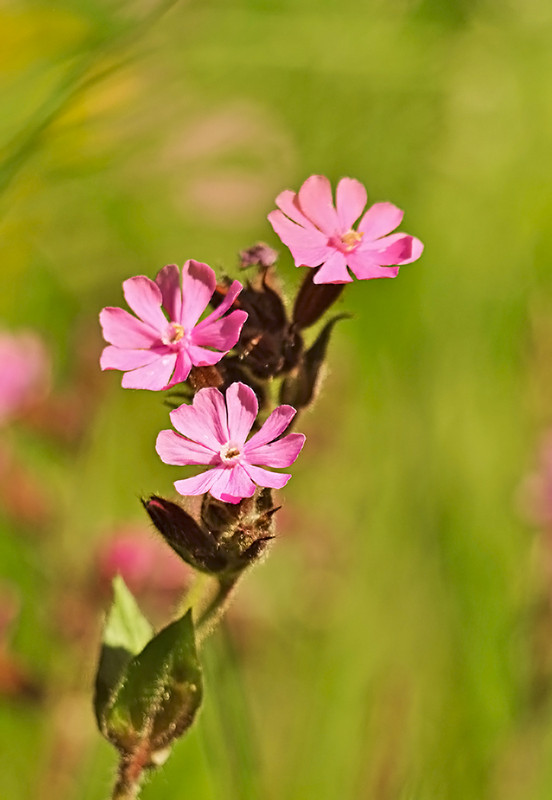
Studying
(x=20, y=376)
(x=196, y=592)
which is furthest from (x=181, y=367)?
(x=20, y=376)

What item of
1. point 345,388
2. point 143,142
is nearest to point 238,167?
point 143,142

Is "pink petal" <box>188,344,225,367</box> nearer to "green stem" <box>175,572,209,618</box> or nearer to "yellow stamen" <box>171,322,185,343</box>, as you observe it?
"yellow stamen" <box>171,322,185,343</box>

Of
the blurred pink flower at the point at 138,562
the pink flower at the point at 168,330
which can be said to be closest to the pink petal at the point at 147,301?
the pink flower at the point at 168,330

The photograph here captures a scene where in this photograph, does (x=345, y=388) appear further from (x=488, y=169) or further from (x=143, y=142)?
(x=488, y=169)

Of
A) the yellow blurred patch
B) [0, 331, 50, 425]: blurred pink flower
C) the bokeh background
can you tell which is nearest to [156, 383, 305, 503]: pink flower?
the bokeh background

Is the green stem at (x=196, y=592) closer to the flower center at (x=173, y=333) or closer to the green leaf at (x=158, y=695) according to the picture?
the green leaf at (x=158, y=695)

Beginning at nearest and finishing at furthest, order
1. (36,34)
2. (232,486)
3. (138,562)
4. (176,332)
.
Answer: (232,486), (176,332), (138,562), (36,34)

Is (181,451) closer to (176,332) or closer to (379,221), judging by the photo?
(176,332)
